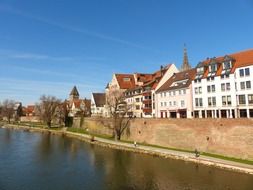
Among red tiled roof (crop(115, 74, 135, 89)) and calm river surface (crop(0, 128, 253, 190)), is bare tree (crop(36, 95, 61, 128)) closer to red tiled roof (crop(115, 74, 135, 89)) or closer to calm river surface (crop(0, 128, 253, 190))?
red tiled roof (crop(115, 74, 135, 89))

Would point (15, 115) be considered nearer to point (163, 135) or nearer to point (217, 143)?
point (163, 135)

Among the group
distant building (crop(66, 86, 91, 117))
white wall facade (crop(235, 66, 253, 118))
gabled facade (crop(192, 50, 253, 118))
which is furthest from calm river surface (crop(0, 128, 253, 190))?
distant building (crop(66, 86, 91, 117))

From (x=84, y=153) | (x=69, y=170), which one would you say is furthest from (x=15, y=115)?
(x=69, y=170)

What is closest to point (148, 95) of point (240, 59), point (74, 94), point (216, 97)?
point (216, 97)

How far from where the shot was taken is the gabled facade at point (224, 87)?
3856 centimetres

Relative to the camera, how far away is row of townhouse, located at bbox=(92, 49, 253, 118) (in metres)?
39.1

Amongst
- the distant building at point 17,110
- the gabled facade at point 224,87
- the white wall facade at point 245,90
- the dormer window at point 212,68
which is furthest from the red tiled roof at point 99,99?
the distant building at point 17,110

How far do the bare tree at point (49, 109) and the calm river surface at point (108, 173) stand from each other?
145 ft

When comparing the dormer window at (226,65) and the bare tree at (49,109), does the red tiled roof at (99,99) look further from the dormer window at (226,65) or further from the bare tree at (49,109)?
the dormer window at (226,65)

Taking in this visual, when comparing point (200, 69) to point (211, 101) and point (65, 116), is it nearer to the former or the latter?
point (211, 101)

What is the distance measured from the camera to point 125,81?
241 ft

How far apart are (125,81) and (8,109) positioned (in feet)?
240

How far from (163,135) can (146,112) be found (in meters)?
15.8

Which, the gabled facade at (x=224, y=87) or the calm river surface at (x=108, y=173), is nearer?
the calm river surface at (x=108, y=173)
